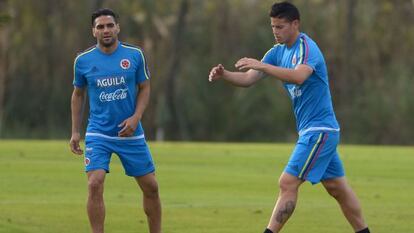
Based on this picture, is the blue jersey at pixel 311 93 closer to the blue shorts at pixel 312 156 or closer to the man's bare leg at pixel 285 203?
the blue shorts at pixel 312 156

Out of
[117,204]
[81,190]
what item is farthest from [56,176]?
[117,204]

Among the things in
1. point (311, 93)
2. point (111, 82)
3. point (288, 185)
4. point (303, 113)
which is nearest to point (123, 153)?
point (111, 82)

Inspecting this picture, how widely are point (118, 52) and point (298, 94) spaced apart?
197 cm

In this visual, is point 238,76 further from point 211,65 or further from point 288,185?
point 211,65

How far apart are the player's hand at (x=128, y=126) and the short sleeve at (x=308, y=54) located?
1.83 meters

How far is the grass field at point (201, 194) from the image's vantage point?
1509cm

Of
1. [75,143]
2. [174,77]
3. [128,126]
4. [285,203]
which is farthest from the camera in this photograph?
[174,77]

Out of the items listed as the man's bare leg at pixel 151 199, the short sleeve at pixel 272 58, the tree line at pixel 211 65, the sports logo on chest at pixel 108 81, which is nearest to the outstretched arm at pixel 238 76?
the short sleeve at pixel 272 58

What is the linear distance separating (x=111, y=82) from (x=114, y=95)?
140 mm

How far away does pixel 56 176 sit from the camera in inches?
871

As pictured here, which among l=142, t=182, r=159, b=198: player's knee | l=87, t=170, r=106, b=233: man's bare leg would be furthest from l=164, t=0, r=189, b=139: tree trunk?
l=87, t=170, r=106, b=233: man's bare leg

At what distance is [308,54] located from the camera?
11.8 m

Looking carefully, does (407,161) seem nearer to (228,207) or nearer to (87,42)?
(228,207)

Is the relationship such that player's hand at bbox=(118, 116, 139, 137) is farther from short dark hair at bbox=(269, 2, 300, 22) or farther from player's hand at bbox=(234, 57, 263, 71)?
short dark hair at bbox=(269, 2, 300, 22)
